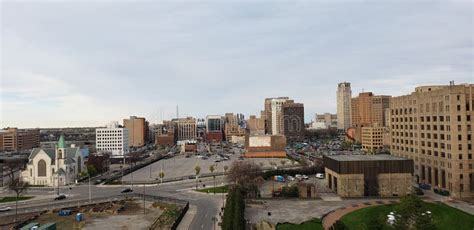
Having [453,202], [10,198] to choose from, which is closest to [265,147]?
[453,202]

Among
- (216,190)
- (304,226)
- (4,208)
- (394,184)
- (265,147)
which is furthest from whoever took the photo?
(265,147)

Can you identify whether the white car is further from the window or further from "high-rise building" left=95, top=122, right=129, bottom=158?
"high-rise building" left=95, top=122, right=129, bottom=158

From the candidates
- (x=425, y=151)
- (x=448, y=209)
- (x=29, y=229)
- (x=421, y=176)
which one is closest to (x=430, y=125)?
(x=425, y=151)

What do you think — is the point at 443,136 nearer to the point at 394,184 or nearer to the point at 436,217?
the point at 394,184

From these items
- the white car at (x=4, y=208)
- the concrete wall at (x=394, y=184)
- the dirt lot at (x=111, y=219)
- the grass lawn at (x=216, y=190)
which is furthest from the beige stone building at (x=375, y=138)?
the white car at (x=4, y=208)

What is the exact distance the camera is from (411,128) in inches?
2936

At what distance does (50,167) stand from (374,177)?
65.8 meters

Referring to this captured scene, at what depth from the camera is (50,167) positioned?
82.3 metres

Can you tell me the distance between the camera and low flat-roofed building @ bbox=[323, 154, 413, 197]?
2349 inches

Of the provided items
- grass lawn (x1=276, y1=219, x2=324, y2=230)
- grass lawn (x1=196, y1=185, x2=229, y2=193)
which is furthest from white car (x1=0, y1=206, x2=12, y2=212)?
grass lawn (x1=276, y1=219, x2=324, y2=230)

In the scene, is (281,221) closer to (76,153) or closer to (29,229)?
(29,229)

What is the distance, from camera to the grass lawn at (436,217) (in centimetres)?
4184

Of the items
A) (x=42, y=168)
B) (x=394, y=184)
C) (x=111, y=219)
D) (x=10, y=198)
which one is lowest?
(x=10, y=198)

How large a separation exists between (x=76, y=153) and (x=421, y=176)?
7349 centimetres
